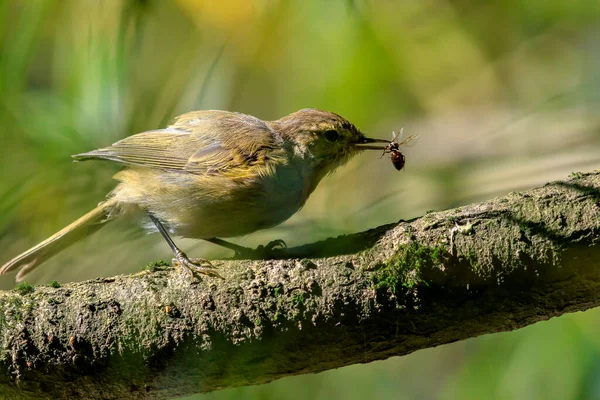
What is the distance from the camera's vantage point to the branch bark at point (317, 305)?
6.81ft

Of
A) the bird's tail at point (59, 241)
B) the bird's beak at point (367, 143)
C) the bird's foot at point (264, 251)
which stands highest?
the bird's beak at point (367, 143)

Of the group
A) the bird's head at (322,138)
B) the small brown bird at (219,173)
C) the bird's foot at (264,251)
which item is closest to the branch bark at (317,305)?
the bird's foot at (264,251)

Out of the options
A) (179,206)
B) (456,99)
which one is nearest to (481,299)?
(179,206)

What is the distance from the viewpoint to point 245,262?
259 centimetres

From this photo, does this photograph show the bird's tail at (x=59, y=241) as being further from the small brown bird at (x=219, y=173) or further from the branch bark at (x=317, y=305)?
the branch bark at (x=317, y=305)

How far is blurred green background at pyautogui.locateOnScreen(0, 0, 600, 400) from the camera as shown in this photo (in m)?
1.77

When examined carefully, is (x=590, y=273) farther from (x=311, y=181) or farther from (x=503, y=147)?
(x=311, y=181)

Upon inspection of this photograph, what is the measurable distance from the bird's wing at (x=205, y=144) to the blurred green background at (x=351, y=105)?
0.27m

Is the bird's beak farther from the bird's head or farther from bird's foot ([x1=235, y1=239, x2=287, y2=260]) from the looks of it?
bird's foot ([x1=235, y1=239, x2=287, y2=260])

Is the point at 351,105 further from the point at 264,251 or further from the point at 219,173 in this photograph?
the point at 219,173

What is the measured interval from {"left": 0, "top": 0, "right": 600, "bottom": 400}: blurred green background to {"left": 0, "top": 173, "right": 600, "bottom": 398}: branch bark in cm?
21

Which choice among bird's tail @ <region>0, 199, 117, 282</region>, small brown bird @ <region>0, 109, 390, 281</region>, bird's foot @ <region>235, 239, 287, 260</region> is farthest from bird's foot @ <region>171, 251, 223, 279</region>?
bird's tail @ <region>0, 199, 117, 282</region>

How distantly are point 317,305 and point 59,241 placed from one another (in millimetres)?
2181

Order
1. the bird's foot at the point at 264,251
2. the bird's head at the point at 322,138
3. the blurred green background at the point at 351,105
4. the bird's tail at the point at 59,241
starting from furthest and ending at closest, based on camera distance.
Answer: the bird's head at the point at 322,138 → the bird's tail at the point at 59,241 → the bird's foot at the point at 264,251 → the blurred green background at the point at 351,105
